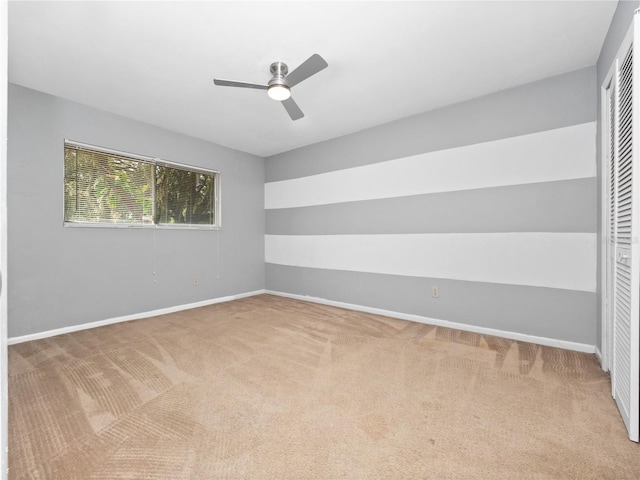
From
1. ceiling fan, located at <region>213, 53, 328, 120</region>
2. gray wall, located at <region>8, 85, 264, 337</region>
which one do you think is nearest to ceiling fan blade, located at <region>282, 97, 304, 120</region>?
ceiling fan, located at <region>213, 53, 328, 120</region>

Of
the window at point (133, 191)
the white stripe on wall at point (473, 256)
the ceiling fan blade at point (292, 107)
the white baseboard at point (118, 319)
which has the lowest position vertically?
the white baseboard at point (118, 319)

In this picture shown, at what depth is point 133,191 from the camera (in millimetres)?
3855

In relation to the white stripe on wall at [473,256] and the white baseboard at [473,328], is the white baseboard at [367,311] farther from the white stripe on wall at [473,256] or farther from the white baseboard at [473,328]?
the white stripe on wall at [473,256]

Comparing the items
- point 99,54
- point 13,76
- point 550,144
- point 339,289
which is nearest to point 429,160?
point 550,144

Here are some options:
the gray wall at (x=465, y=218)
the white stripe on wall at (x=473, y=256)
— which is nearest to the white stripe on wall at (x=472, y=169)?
the gray wall at (x=465, y=218)

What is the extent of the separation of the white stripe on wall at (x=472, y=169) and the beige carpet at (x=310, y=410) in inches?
67.6

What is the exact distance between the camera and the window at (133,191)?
133 inches

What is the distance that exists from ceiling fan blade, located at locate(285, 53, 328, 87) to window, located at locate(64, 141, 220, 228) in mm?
2600

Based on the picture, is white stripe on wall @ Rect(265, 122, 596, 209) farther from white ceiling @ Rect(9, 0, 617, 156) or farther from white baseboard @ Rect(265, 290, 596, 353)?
white baseboard @ Rect(265, 290, 596, 353)

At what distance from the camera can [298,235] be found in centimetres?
501

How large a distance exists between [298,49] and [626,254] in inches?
108

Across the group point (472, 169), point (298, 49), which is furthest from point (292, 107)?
point (472, 169)

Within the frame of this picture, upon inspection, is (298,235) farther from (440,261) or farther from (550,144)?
(550,144)

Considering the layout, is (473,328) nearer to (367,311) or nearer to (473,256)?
(473,256)
